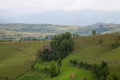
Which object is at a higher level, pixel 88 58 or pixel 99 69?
pixel 88 58

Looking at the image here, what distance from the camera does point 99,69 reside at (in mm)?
149625

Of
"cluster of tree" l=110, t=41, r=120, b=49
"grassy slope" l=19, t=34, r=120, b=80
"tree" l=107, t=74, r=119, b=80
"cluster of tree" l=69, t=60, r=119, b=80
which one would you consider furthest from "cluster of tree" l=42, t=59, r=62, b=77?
"tree" l=107, t=74, r=119, b=80

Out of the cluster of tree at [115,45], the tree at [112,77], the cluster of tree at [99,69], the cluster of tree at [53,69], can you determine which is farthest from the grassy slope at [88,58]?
the tree at [112,77]

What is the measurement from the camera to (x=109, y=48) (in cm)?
19275

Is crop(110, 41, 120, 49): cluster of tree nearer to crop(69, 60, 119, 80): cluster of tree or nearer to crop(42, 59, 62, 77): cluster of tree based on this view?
crop(69, 60, 119, 80): cluster of tree

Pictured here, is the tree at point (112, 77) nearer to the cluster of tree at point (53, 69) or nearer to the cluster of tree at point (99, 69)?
the cluster of tree at point (99, 69)

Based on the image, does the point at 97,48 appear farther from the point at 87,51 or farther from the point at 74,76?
the point at 74,76

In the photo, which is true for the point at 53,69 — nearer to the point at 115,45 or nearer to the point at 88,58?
the point at 88,58

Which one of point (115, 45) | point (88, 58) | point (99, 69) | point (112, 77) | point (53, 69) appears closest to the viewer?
point (112, 77)

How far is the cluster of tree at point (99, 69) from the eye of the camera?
13427 cm

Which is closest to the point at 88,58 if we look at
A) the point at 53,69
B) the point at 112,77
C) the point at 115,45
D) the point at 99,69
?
the point at 115,45

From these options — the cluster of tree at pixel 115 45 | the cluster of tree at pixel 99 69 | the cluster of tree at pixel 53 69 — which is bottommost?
the cluster of tree at pixel 53 69

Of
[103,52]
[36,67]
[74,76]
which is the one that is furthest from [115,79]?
[36,67]

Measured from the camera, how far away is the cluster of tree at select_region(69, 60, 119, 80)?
134275mm
